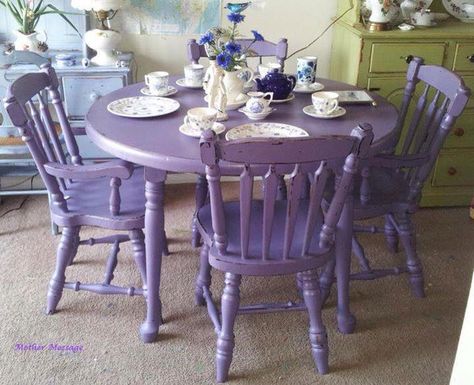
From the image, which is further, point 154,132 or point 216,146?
point 154,132

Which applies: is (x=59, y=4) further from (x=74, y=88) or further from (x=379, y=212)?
(x=379, y=212)

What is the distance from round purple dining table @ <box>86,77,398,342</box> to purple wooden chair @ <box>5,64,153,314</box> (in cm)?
10

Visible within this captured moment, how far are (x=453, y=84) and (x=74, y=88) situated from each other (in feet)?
5.52

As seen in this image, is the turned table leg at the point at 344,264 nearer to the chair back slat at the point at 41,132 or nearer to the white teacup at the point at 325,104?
the white teacup at the point at 325,104

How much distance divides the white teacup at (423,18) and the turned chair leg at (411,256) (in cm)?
113

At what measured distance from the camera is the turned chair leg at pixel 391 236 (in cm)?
248

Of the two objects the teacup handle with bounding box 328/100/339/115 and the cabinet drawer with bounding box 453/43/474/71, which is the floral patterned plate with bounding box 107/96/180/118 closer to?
the teacup handle with bounding box 328/100/339/115

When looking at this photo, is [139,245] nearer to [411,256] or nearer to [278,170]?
[278,170]

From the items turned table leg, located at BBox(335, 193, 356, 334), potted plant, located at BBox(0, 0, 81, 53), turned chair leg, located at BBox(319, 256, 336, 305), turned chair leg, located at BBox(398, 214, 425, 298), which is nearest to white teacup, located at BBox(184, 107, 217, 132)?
turned table leg, located at BBox(335, 193, 356, 334)

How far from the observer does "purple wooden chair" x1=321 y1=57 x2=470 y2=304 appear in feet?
6.28

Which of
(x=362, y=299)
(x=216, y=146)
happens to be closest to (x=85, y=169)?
(x=216, y=146)

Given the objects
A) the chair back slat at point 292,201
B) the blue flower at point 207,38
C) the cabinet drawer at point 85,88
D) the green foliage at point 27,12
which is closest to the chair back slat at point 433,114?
the chair back slat at point 292,201

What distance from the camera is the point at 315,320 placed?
179 cm

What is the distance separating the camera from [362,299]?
221cm
